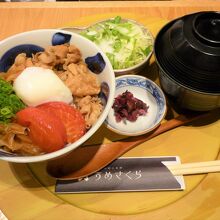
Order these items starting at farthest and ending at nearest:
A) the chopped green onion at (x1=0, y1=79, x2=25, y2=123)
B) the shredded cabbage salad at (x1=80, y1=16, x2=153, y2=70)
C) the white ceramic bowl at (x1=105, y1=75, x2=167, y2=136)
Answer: the shredded cabbage salad at (x1=80, y1=16, x2=153, y2=70)
the white ceramic bowl at (x1=105, y1=75, x2=167, y2=136)
the chopped green onion at (x1=0, y1=79, x2=25, y2=123)

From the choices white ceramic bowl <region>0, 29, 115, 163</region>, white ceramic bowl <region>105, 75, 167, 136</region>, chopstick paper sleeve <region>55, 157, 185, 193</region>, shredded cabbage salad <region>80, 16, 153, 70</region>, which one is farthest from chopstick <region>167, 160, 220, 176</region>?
shredded cabbage salad <region>80, 16, 153, 70</region>

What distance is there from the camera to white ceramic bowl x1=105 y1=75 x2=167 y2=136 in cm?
95

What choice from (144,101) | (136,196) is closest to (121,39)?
(144,101)

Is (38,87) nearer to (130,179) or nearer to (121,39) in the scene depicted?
(130,179)

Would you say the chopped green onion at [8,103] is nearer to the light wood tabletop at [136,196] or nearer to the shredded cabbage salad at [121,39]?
the light wood tabletop at [136,196]

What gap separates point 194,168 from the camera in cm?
86

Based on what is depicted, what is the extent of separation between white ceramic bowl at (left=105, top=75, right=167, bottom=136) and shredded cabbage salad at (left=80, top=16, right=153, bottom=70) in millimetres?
88

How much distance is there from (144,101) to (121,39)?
285 millimetres

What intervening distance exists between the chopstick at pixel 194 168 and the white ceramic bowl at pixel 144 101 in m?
0.14

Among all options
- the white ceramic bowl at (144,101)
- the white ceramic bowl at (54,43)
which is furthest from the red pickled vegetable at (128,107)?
the white ceramic bowl at (54,43)

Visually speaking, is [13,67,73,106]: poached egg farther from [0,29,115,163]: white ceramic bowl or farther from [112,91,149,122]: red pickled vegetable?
[112,91,149,122]: red pickled vegetable

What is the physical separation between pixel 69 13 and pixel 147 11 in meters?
0.34

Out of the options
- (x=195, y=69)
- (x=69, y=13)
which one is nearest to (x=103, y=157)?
(x=195, y=69)

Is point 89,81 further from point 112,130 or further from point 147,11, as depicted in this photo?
point 147,11
